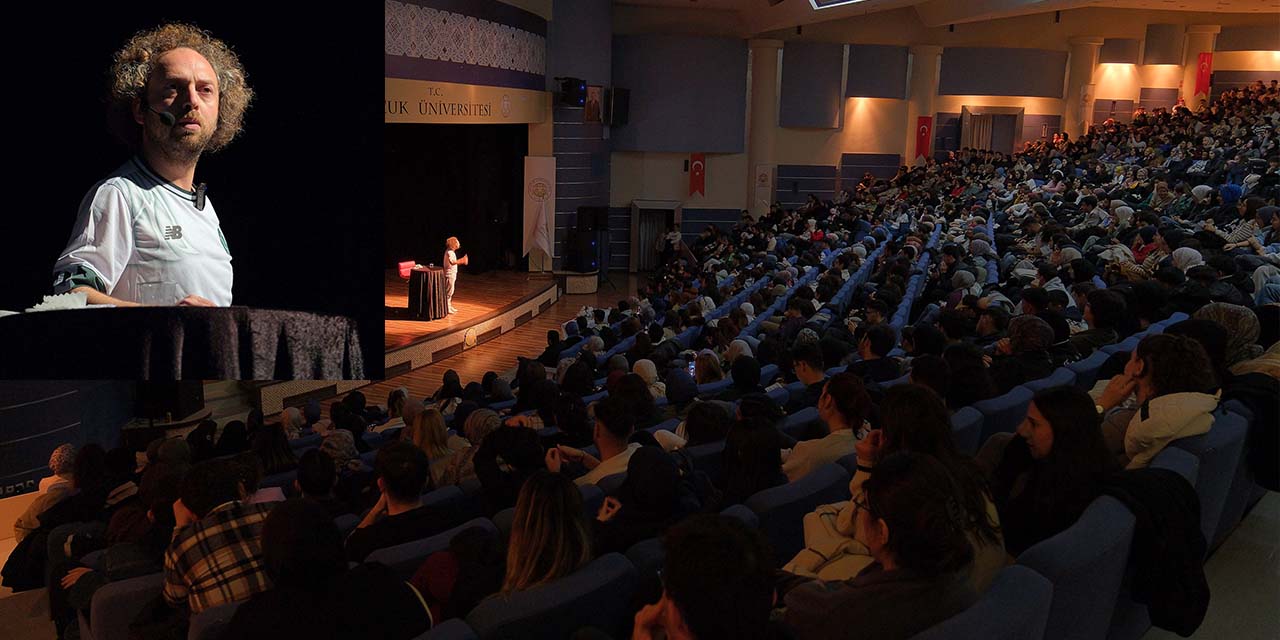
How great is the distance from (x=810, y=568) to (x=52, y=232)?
4.26 metres

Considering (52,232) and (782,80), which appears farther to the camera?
(782,80)

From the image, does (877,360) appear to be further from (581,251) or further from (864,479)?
(581,251)

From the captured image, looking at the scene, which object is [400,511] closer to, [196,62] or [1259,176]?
[196,62]

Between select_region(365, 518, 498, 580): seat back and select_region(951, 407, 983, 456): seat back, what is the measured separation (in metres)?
1.70

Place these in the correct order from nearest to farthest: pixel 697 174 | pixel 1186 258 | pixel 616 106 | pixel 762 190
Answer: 1. pixel 1186 258
2. pixel 616 106
3. pixel 697 174
4. pixel 762 190

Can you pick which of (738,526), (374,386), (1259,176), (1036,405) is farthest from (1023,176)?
(738,526)

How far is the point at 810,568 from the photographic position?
2.58 metres

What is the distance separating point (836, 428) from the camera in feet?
11.9

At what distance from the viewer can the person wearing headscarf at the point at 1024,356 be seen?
4.54 meters

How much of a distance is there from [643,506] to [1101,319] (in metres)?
3.53

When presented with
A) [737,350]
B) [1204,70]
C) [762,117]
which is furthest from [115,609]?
[1204,70]

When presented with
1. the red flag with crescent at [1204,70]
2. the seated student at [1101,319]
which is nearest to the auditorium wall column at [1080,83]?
the red flag with crescent at [1204,70]

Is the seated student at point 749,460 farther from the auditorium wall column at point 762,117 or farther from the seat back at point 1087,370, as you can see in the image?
the auditorium wall column at point 762,117

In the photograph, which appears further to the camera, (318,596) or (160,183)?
(160,183)
